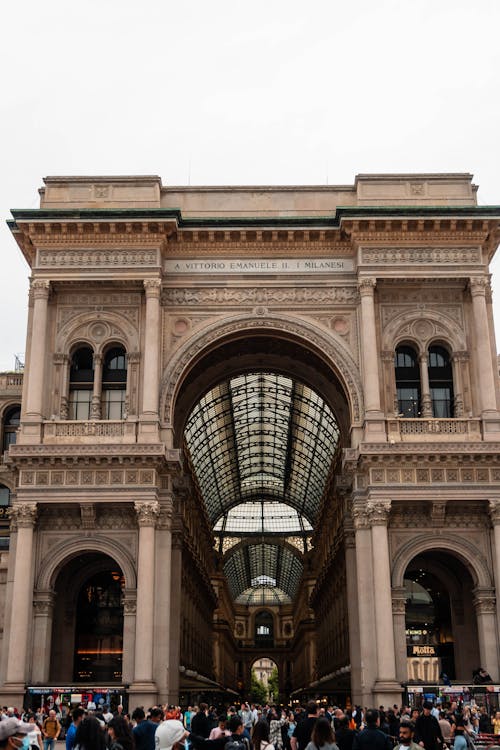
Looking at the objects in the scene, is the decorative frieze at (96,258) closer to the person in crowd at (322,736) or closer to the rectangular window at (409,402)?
the rectangular window at (409,402)

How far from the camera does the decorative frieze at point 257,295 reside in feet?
142

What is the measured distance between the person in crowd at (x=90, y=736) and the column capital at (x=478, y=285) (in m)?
33.8

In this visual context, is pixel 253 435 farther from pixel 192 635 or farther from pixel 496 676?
pixel 496 676

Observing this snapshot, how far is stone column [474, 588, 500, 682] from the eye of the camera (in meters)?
37.5

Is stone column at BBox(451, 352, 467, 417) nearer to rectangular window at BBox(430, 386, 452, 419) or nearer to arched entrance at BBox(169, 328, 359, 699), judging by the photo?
rectangular window at BBox(430, 386, 452, 419)

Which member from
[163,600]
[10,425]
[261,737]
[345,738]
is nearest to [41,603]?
[163,600]

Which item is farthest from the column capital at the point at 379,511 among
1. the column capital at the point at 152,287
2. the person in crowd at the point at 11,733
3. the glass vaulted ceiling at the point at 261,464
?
the person in crowd at the point at 11,733

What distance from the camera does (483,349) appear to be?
135 ft

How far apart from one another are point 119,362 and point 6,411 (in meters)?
16.3

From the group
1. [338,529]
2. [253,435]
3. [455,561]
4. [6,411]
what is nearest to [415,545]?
[455,561]

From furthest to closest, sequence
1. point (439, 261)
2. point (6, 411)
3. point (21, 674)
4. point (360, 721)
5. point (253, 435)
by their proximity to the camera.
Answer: point (253, 435)
point (6, 411)
point (439, 261)
point (21, 674)
point (360, 721)

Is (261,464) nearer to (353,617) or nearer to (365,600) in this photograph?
(353,617)

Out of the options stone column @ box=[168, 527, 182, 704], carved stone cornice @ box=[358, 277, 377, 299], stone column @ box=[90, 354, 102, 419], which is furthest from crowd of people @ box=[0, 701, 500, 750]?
carved stone cornice @ box=[358, 277, 377, 299]

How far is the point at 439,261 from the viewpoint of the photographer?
139ft
